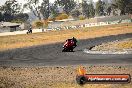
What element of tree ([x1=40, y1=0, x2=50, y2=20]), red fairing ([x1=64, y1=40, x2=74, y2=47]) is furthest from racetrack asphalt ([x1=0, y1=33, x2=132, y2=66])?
tree ([x1=40, y1=0, x2=50, y2=20])

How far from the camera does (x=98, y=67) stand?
1499 centimetres

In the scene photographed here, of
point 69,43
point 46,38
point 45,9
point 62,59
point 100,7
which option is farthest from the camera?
point 45,9

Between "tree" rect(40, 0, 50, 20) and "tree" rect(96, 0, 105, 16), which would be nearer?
"tree" rect(96, 0, 105, 16)

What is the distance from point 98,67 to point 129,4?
11280 cm

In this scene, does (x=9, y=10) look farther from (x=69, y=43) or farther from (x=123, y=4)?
(x=69, y=43)

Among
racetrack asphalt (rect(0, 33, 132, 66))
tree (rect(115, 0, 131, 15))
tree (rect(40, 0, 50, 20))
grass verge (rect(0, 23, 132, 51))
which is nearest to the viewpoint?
racetrack asphalt (rect(0, 33, 132, 66))

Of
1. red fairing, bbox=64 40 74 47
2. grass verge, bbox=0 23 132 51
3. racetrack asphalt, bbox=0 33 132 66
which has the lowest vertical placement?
grass verge, bbox=0 23 132 51

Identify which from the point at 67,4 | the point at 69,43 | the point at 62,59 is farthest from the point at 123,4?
the point at 62,59

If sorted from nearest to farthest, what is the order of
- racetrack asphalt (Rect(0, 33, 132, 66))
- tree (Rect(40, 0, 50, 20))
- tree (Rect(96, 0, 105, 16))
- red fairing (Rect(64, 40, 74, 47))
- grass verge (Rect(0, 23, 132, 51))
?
1. racetrack asphalt (Rect(0, 33, 132, 66))
2. red fairing (Rect(64, 40, 74, 47))
3. grass verge (Rect(0, 23, 132, 51))
4. tree (Rect(96, 0, 105, 16))
5. tree (Rect(40, 0, 50, 20))

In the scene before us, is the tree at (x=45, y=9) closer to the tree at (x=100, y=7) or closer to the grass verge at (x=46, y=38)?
the tree at (x=100, y=7)

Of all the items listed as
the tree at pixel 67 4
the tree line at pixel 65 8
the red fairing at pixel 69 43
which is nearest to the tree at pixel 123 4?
the tree line at pixel 65 8

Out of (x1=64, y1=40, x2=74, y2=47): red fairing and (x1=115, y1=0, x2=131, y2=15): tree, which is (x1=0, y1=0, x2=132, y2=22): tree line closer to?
(x1=115, y1=0, x2=131, y2=15): tree

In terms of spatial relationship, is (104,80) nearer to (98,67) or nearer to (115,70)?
(115,70)

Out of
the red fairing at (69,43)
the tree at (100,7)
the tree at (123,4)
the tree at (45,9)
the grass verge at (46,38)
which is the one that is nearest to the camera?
the red fairing at (69,43)
